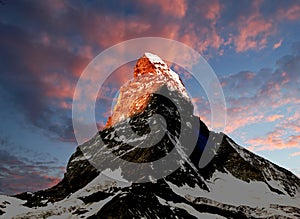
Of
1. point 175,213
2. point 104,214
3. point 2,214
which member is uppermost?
point 2,214

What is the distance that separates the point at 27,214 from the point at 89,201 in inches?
1374

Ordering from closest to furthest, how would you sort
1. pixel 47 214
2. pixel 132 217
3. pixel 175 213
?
pixel 132 217, pixel 175 213, pixel 47 214

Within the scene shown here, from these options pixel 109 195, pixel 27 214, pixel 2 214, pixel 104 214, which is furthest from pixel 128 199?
pixel 2 214

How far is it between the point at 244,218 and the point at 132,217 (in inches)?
3012

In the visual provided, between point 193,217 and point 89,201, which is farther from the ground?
point 89,201

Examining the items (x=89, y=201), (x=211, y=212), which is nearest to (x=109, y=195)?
(x=89, y=201)

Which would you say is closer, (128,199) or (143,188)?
(128,199)

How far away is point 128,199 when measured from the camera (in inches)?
6614

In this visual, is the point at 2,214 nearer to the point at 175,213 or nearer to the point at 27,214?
the point at 27,214

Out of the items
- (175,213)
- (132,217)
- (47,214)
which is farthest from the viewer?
(47,214)

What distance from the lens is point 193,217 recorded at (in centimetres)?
17175

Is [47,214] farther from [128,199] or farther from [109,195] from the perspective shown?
[128,199]

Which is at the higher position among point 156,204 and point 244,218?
point 156,204

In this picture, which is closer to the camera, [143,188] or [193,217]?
[193,217]
